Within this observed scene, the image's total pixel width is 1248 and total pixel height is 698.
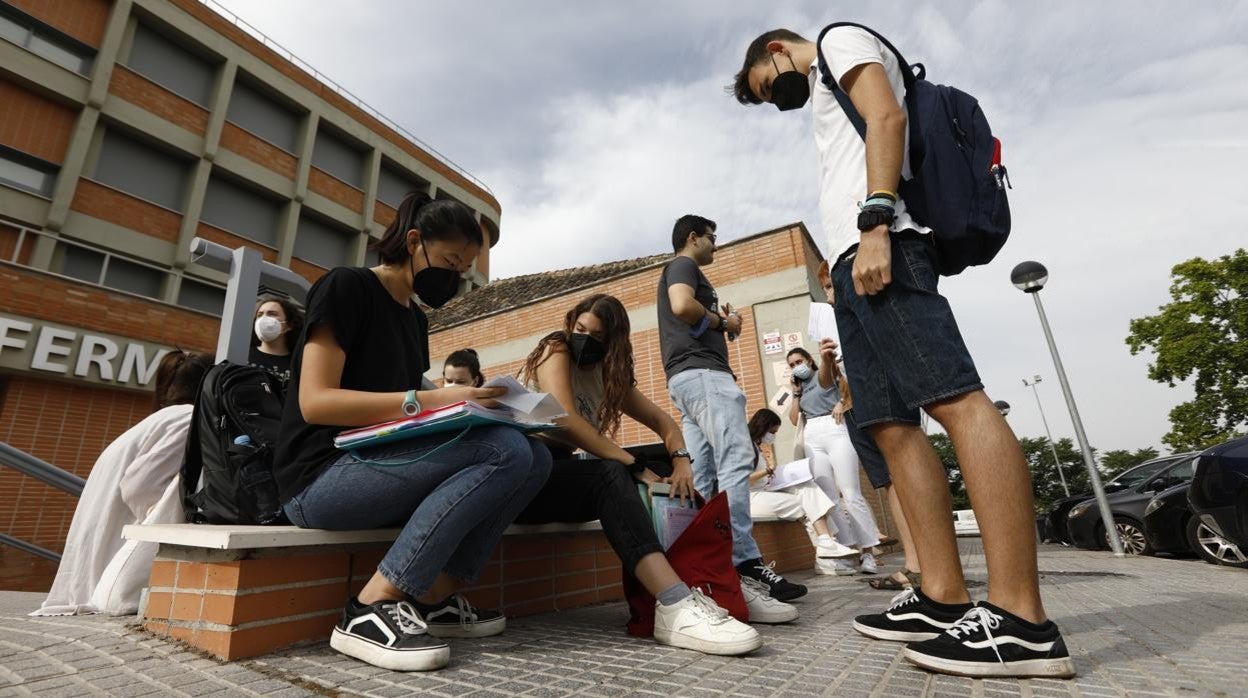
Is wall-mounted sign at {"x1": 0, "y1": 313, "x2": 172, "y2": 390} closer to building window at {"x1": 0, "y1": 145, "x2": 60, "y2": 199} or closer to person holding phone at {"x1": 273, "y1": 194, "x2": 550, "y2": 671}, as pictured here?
building window at {"x1": 0, "y1": 145, "x2": 60, "y2": 199}

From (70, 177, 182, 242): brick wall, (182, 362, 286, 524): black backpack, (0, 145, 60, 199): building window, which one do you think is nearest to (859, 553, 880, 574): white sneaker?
(182, 362, 286, 524): black backpack

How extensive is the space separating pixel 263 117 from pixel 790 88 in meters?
20.7

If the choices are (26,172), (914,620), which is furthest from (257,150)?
(914,620)

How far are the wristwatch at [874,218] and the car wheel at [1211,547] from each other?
6.33 meters

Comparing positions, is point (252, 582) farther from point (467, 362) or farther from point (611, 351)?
point (467, 362)

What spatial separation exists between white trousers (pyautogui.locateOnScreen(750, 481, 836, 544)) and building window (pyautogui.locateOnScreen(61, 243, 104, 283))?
16.2 m

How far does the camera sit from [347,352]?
1.90 metres

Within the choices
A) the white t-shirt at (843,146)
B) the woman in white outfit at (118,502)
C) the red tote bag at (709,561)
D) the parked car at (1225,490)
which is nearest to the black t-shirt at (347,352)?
the red tote bag at (709,561)

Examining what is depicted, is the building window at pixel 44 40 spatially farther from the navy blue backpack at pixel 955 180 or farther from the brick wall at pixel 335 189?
the navy blue backpack at pixel 955 180

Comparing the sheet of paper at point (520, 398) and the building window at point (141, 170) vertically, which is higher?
the building window at point (141, 170)

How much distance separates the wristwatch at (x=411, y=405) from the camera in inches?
68.1

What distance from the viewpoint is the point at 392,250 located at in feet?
6.84

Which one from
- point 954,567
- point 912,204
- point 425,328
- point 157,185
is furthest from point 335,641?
point 157,185

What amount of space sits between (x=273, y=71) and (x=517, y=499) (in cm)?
2133
